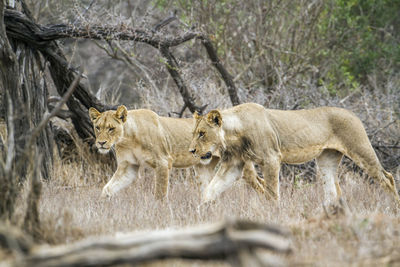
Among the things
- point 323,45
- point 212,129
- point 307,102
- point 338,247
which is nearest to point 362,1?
point 323,45

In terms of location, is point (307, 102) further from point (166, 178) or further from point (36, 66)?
point (36, 66)

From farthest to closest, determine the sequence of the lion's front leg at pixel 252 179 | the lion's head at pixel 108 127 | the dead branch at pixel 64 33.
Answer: the dead branch at pixel 64 33 → the lion's front leg at pixel 252 179 → the lion's head at pixel 108 127

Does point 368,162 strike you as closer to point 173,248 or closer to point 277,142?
point 277,142

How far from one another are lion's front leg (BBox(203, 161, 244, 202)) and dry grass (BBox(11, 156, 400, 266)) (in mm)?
174

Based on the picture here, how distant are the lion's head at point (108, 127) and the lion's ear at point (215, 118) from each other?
118cm

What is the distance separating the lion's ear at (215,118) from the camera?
→ 273 inches

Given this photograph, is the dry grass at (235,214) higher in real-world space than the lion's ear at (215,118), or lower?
lower

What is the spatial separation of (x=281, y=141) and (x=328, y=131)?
0.68 m

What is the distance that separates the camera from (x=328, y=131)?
771 centimetres

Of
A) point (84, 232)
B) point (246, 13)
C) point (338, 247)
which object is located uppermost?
point (246, 13)

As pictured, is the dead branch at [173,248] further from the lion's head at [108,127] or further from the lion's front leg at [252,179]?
the lion's front leg at [252,179]

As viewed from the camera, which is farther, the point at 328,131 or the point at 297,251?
the point at 328,131

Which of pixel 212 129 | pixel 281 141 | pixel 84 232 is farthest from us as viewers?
pixel 281 141

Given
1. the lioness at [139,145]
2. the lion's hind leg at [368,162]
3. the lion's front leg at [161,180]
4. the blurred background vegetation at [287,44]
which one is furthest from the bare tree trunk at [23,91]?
the lion's hind leg at [368,162]
